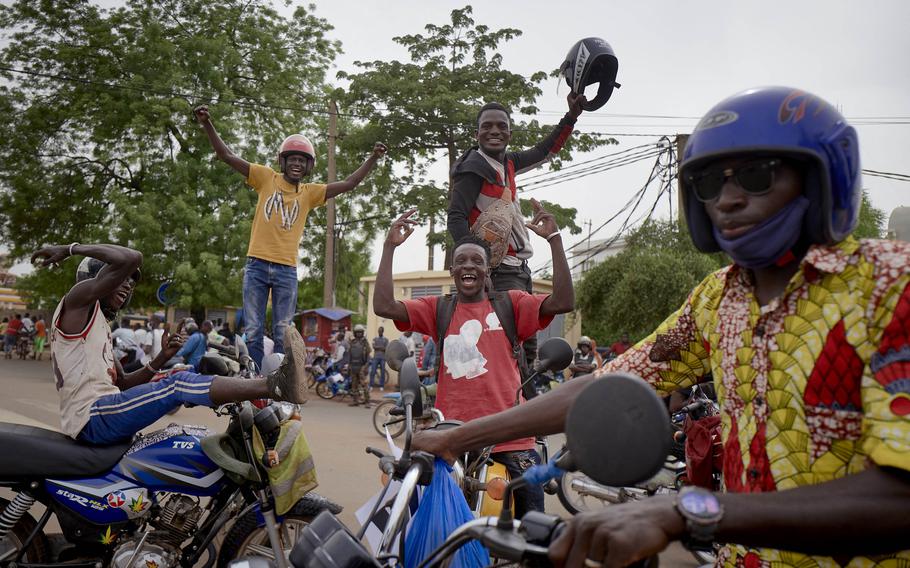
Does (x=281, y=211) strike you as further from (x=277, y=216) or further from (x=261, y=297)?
(x=261, y=297)

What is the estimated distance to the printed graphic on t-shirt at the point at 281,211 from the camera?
5.82 metres

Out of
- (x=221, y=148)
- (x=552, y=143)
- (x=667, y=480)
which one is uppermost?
(x=221, y=148)

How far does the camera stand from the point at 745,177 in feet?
4.92

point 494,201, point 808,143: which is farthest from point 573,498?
point 808,143

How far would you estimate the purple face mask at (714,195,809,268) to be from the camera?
1464 millimetres

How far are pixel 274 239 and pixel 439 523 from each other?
14.3 ft

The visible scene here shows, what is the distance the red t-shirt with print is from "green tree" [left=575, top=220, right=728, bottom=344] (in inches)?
612

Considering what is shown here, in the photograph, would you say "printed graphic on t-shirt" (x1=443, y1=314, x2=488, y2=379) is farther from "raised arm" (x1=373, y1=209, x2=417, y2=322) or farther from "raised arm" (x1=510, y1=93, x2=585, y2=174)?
"raised arm" (x1=510, y1=93, x2=585, y2=174)

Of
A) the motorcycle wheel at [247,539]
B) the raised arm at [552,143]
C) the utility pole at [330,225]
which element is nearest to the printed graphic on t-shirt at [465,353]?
the motorcycle wheel at [247,539]

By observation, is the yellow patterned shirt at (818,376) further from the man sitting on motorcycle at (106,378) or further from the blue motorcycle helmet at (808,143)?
the man sitting on motorcycle at (106,378)

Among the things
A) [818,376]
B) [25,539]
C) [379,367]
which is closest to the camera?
[818,376]

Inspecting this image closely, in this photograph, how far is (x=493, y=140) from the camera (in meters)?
4.79

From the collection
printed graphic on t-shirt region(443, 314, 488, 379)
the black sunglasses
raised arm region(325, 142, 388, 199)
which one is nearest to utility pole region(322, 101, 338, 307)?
raised arm region(325, 142, 388, 199)

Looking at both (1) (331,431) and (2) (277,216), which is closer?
(2) (277,216)
